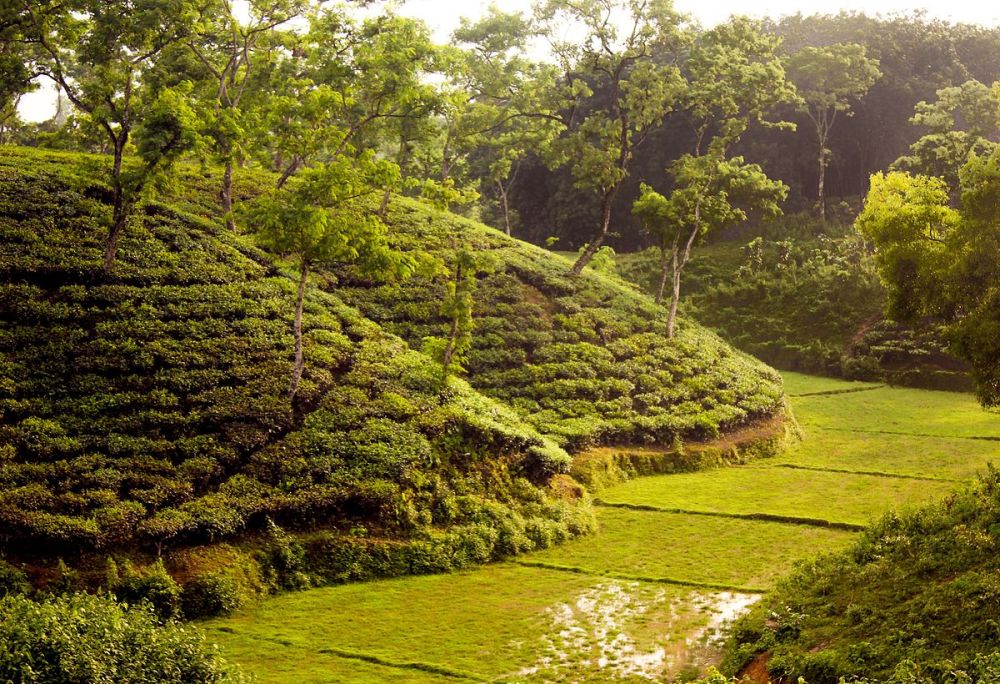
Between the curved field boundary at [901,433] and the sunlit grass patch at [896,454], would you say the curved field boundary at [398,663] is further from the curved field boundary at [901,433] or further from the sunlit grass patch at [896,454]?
the curved field boundary at [901,433]

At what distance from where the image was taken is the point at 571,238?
6244cm

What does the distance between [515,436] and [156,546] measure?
8672 millimetres

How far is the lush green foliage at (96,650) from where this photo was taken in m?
10.1

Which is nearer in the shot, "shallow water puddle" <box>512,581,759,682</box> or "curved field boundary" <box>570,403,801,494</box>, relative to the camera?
"shallow water puddle" <box>512,581,759,682</box>

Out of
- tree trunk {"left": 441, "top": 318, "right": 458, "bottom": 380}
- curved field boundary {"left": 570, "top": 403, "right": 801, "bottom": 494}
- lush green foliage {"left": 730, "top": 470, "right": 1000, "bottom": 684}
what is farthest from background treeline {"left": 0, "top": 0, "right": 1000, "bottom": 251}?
lush green foliage {"left": 730, "top": 470, "right": 1000, "bottom": 684}

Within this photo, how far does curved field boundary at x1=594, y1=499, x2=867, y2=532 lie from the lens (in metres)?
19.5

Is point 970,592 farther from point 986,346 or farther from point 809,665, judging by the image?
point 986,346

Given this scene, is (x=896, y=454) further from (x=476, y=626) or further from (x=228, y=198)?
(x=228, y=198)

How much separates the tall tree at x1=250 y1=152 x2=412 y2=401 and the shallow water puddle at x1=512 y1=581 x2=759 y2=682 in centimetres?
849

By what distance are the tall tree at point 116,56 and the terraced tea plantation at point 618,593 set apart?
1173 cm

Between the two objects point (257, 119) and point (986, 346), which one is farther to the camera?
point (257, 119)

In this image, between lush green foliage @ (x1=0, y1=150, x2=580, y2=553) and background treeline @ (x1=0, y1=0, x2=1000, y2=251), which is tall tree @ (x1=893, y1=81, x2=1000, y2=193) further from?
lush green foliage @ (x1=0, y1=150, x2=580, y2=553)

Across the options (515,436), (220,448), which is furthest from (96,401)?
(515,436)

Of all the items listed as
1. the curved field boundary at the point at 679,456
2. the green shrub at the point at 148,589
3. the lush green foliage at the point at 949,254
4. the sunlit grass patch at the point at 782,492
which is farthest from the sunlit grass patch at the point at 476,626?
the lush green foliage at the point at 949,254
